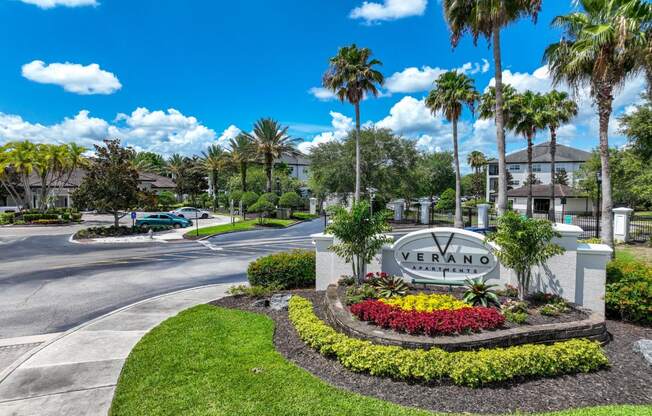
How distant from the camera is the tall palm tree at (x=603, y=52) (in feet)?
41.1

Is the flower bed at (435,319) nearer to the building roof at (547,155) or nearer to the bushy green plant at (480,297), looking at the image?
the bushy green plant at (480,297)

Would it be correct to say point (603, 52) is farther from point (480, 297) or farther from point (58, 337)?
point (58, 337)

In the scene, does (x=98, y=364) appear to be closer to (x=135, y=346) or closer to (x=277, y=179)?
(x=135, y=346)

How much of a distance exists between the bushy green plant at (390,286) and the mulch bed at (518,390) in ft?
9.03

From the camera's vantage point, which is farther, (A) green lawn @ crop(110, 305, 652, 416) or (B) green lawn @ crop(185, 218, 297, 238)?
(B) green lawn @ crop(185, 218, 297, 238)

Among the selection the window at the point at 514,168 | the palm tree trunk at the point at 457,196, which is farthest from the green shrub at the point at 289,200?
the window at the point at 514,168

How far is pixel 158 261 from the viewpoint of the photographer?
1969cm

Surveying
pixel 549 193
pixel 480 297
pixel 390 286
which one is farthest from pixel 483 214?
pixel 549 193

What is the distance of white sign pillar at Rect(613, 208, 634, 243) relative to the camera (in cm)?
2334

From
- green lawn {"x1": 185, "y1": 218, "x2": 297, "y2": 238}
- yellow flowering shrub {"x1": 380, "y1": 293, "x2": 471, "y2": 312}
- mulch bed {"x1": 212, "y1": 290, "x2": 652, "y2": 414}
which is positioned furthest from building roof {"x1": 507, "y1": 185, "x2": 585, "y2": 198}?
mulch bed {"x1": 212, "y1": 290, "x2": 652, "y2": 414}

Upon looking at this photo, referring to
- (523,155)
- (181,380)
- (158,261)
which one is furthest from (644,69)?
(523,155)

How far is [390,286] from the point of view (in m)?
9.55

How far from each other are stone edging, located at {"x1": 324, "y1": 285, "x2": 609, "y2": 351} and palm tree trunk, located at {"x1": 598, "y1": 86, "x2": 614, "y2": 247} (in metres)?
8.33

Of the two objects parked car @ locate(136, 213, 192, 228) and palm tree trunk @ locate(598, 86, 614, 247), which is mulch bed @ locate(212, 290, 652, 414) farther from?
parked car @ locate(136, 213, 192, 228)
